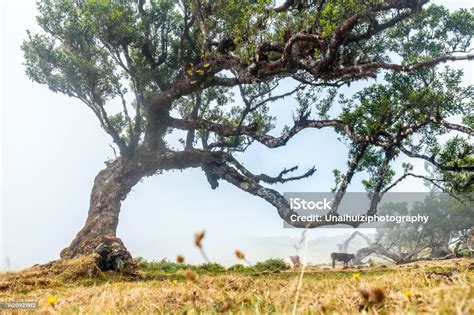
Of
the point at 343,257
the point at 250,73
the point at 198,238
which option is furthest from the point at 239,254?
the point at 343,257

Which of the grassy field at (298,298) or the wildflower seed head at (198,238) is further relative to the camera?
the grassy field at (298,298)

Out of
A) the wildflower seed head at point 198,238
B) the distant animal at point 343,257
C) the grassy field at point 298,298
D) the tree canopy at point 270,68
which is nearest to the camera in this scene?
the wildflower seed head at point 198,238

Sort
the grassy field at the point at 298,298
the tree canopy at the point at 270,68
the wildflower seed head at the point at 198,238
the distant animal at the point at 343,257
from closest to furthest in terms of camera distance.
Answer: the wildflower seed head at the point at 198,238 < the grassy field at the point at 298,298 < the tree canopy at the point at 270,68 < the distant animal at the point at 343,257

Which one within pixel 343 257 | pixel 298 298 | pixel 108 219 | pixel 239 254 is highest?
pixel 108 219

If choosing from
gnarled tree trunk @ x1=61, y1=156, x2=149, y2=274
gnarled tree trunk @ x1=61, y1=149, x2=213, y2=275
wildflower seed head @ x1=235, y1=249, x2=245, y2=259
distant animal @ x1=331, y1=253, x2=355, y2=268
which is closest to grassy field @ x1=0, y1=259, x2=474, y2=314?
wildflower seed head @ x1=235, y1=249, x2=245, y2=259

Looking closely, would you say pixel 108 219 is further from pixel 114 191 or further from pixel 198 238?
pixel 198 238

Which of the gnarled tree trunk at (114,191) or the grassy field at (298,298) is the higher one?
the gnarled tree trunk at (114,191)

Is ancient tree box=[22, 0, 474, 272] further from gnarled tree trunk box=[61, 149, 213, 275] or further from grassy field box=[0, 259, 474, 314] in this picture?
grassy field box=[0, 259, 474, 314]

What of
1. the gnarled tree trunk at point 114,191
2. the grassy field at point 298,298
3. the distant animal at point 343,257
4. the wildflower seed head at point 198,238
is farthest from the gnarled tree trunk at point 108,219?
the wildflower seed head at point 198,238

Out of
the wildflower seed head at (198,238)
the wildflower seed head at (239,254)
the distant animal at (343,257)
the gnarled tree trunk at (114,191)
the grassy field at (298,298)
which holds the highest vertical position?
the gnarled tree trunk at (114,191)

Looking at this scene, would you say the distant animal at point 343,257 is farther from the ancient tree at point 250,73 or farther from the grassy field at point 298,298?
the grassy field at point 298,298

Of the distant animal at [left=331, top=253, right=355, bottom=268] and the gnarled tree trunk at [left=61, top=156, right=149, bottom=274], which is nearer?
the gnarled tree trunk at [left=61, top=156, right=149, bottom=274]

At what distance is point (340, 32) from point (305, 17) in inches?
136

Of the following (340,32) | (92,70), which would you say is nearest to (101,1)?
(92,70)
